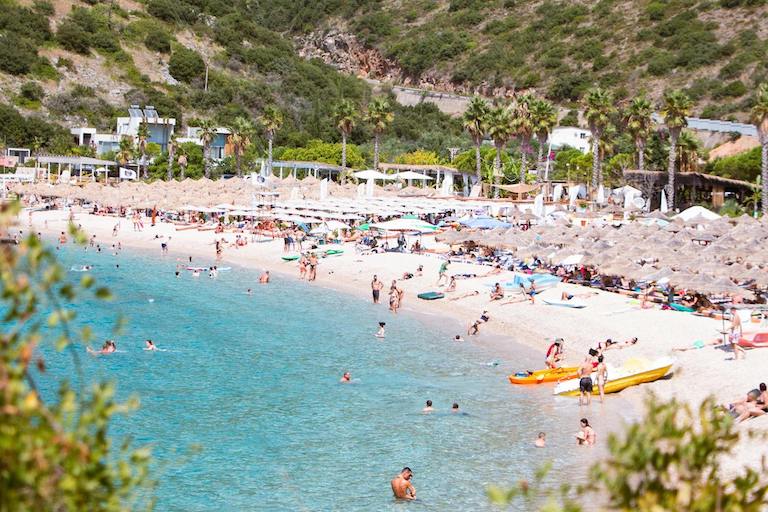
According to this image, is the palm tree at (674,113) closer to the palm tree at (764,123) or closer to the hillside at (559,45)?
the palm tree at (764,123)

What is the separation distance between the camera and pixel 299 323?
32594 mm

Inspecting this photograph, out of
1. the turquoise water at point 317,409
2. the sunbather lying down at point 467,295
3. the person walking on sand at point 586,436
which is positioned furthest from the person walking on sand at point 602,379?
the sunbather lying down at point 467,295

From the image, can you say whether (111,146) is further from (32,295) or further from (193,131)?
(32,295)

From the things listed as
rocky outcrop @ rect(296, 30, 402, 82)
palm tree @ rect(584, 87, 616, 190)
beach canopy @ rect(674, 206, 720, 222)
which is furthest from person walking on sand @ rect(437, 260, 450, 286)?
rocky outcrop @ rect(296, 30, 402, 82)

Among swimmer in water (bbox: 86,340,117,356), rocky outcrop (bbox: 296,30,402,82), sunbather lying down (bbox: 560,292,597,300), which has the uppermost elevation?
rocky outcrop (bbox: 296,30,402,82)

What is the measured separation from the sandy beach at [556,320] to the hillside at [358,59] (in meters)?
50.4

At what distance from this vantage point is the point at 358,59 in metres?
145

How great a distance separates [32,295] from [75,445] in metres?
0.78

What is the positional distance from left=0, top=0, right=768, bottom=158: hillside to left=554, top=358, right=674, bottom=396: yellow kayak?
73.2 m

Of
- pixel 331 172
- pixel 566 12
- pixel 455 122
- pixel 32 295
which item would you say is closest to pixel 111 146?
pixel 331 172

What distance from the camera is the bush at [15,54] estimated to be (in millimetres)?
104000

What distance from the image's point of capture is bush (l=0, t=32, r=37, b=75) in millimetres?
104000

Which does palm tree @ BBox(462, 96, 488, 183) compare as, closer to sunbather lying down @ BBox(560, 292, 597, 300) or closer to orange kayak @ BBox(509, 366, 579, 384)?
sunbather lying down @ BBox(560, 292, 597, 300)

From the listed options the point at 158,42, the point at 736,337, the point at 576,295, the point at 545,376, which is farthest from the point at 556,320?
the point at 158,42
